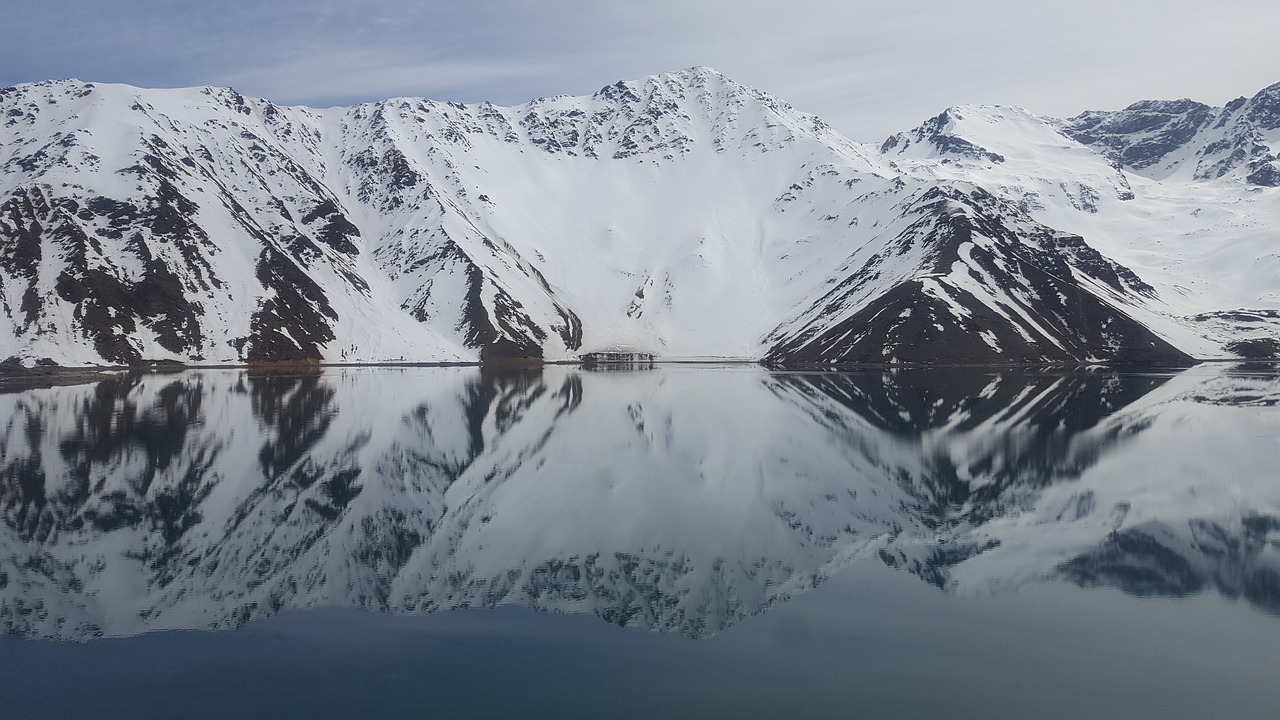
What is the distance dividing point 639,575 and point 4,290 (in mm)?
189923

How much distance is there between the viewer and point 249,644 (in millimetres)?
22438

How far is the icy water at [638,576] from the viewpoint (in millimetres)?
19516

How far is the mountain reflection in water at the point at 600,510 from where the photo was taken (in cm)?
2681

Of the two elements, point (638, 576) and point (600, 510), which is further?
point (600, 510)

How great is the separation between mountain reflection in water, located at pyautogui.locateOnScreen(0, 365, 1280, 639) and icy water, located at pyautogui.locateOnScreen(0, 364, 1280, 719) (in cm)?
20

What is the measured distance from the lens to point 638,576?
92.8 ft

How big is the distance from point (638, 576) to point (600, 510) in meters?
9.98

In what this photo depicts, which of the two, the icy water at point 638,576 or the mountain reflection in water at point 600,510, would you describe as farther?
the mountain reflection in water at point 600,510

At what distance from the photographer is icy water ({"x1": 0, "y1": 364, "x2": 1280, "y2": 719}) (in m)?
19.5

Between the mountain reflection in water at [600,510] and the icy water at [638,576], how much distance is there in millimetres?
202

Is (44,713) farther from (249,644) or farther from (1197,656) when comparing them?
(1197,656)

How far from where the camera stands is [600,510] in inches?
1500

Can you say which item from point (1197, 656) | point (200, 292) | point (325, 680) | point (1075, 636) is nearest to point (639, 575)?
point (325, 680)

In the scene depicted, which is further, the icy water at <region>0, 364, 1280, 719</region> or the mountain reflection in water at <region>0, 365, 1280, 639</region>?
the mountain reflection in water at <region>0, 365, 1280, 639</region>
